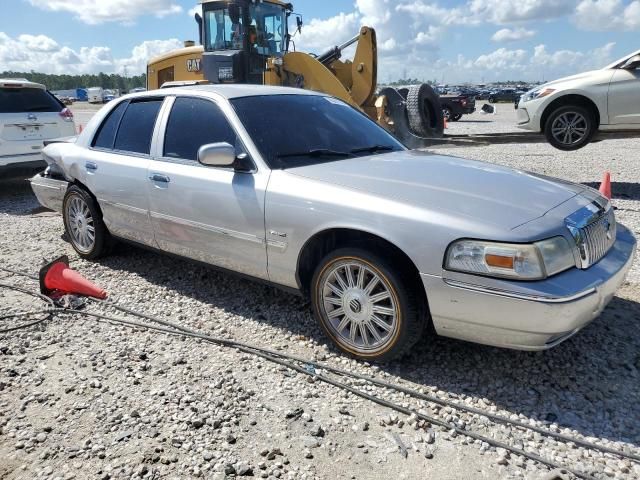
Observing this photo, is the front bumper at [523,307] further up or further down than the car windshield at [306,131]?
A: further down

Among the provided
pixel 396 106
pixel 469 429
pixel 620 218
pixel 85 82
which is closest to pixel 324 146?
pixel 469 429

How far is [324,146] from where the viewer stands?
3922mm

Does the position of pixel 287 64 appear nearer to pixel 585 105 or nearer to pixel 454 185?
pixel 585 105

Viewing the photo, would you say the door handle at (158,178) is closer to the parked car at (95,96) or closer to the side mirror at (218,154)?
the side mirror at (218,154)

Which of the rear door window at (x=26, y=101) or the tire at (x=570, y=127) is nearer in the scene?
the rear door window at (x=26, y=101)

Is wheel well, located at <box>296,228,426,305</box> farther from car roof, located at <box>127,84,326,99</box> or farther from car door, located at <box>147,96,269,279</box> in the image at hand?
car roof, located at <box>127,84,326,99</box>

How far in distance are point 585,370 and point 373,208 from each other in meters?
1.57

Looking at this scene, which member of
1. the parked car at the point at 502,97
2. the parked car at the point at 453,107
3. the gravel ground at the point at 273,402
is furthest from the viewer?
the parked car at the point at 502,97

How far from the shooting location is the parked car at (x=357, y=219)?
2.73 metres

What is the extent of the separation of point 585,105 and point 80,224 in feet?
25.0

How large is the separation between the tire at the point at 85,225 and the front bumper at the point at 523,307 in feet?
11.3

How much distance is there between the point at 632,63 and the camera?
816 cm

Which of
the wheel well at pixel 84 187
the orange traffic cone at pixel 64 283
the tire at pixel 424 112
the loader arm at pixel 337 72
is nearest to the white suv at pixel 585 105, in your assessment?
the tire at pixel 424 112

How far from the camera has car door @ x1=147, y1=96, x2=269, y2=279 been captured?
3.59 metres
